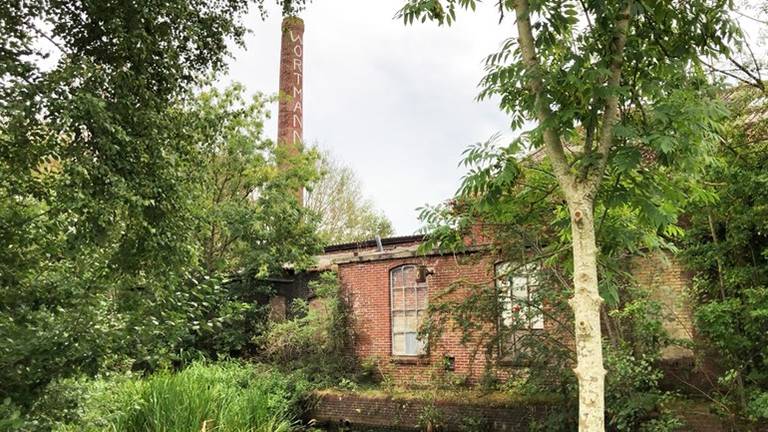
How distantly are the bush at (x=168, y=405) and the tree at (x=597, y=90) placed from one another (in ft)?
12.6

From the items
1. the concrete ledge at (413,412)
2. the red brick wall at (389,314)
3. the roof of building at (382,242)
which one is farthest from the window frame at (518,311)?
the roof of building at (382,242)

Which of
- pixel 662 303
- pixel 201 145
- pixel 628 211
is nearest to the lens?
pixel 628 211

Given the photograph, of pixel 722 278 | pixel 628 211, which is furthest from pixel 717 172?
pixel 628 211

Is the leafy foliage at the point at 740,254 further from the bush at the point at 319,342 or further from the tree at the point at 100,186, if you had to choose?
the bush at the point at 319,342

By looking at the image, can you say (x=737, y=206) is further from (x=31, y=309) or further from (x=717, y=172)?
(x=31, y=309)

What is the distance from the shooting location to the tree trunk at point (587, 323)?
3.43 meters

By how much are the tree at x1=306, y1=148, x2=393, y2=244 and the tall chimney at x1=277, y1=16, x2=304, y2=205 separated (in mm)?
3221

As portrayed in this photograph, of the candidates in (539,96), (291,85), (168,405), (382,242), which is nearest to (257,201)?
(382,242)

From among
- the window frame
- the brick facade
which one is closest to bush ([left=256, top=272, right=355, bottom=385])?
the brick facade

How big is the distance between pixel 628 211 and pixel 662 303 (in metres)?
3.03

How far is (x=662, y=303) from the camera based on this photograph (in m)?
7.46

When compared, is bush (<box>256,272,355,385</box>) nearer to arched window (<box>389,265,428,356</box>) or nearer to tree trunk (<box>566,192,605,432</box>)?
arched window (<box>389,265,428,356</box>)

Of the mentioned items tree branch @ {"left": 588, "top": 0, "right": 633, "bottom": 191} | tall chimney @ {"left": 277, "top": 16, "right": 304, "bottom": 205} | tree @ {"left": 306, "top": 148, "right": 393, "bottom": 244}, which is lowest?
tree branch @ {"left": 588, "top": 0, "right": 633, "bottom": 191}

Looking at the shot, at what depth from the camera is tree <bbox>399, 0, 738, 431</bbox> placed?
351 centimetres
